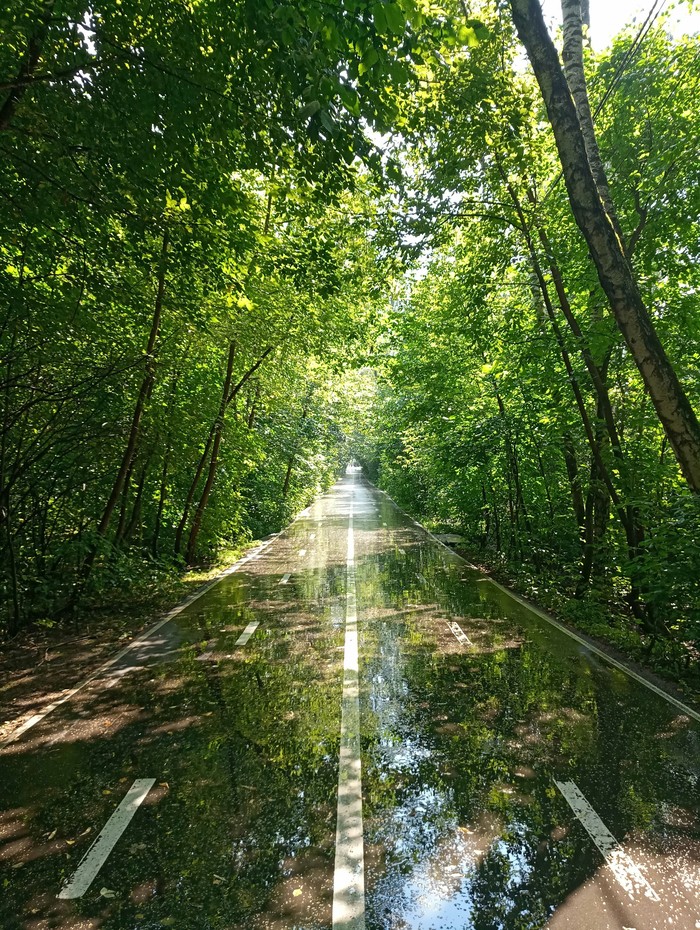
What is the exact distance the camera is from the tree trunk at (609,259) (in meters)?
5.71

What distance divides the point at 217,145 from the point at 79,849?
6.73m

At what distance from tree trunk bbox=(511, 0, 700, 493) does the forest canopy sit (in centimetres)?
3

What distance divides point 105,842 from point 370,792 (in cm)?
191

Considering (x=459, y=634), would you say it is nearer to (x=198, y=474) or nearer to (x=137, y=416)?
(x=137, y=416)

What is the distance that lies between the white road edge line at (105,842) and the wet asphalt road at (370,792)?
0.05m

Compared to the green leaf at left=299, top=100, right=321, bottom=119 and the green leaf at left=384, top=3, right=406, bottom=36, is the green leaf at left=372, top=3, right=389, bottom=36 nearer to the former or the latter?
the green leaf at left=384, top=3, right=406, bottom=36

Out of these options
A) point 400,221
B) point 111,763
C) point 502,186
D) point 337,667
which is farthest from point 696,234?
point 111,763

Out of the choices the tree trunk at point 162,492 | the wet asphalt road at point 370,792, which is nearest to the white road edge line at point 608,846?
the wet asphalt road at point 370,792

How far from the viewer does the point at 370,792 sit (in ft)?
13.6

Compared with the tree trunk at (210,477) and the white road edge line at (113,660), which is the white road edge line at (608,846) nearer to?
the white road edge line at (113,660)

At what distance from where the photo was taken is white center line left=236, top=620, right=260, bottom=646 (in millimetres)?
8086

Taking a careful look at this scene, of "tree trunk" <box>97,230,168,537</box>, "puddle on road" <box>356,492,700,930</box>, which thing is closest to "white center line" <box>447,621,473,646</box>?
"puddle on road" <box>356,492,700,930</box>

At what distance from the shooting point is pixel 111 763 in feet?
15.1

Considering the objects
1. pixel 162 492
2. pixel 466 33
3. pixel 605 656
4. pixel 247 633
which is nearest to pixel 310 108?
pixel 466 33
